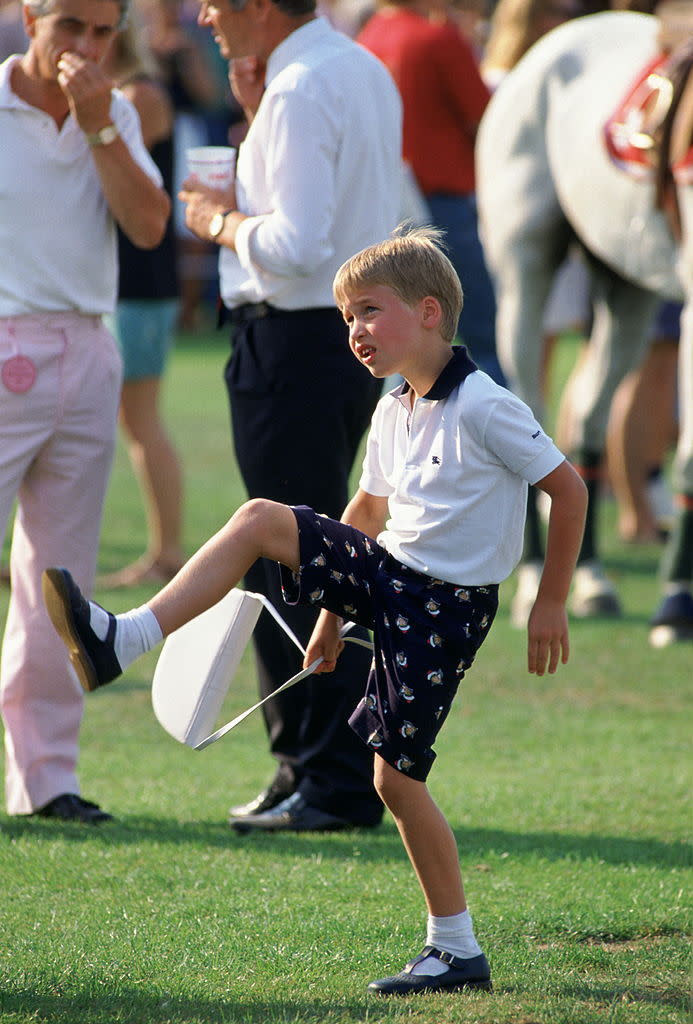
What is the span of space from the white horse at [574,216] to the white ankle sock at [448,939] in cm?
363

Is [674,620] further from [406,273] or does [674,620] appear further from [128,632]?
[128,632]

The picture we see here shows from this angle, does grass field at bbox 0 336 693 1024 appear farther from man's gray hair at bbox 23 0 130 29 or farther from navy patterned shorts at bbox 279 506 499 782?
man's gray hair at bbox 23 0 130 29

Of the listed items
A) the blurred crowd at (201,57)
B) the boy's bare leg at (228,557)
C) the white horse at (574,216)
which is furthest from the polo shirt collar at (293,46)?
the blurred crowd at (201,57)

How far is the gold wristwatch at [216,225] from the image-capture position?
4.06 metres

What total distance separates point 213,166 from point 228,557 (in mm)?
1496

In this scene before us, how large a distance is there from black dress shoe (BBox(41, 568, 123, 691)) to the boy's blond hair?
782mm

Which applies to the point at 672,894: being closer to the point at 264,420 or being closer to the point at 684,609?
the point at 264,420

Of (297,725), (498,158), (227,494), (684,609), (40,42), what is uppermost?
(40,42)

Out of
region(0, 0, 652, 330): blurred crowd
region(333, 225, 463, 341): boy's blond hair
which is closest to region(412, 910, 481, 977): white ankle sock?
region(333, 225, 463, 341): boy's blond hair

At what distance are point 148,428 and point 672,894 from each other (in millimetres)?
4045

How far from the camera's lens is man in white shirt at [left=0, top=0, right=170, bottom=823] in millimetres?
4000

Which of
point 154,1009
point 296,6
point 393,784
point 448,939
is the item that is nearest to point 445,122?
point 296,6

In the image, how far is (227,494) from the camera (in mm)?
9234

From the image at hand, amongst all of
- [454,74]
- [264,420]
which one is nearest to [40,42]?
[264,420]
